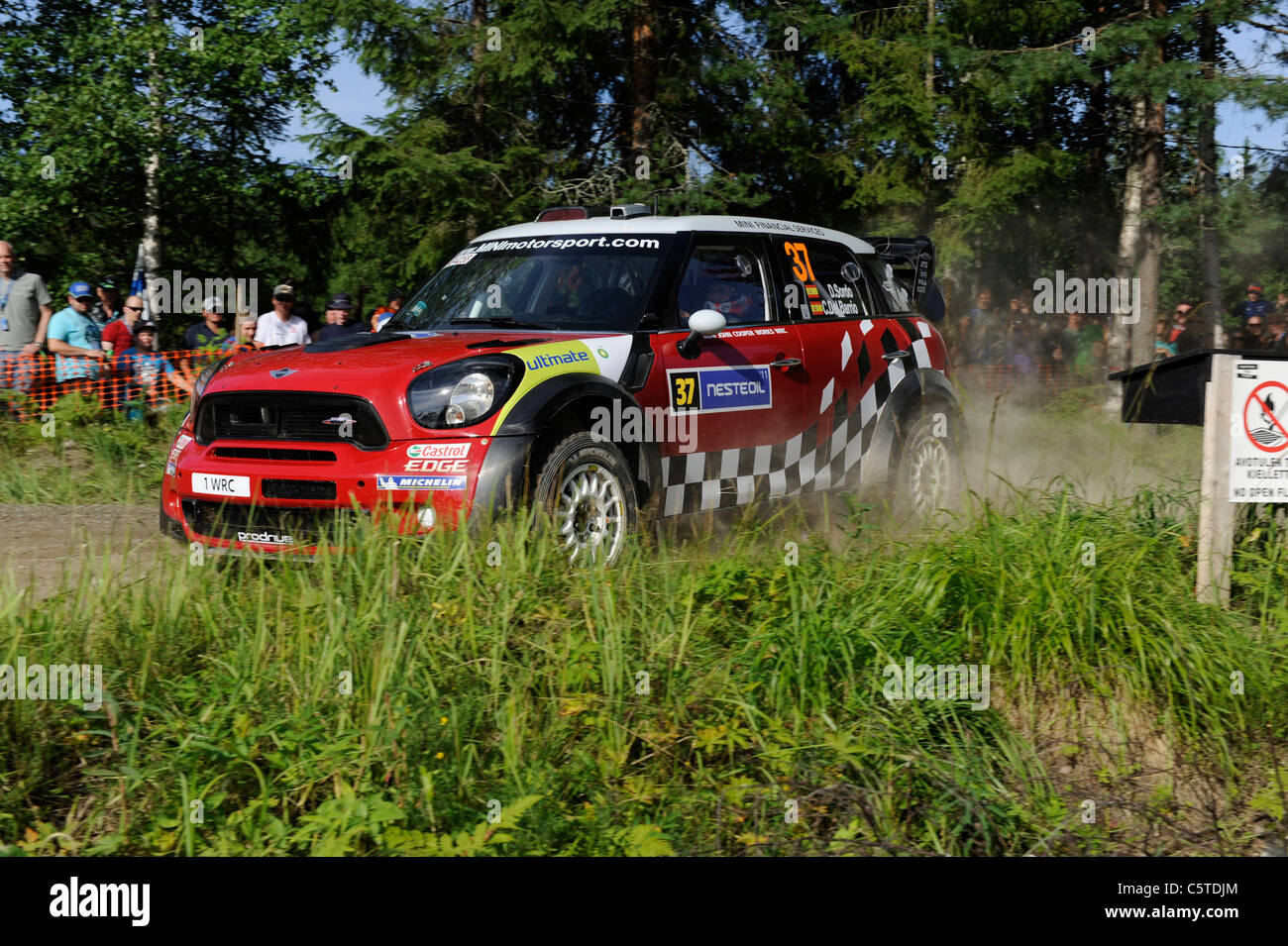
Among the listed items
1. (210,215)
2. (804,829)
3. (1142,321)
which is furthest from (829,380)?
(210,215)

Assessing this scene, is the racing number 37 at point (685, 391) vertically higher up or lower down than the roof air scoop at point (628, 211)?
lower down

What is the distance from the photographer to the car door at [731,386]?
6312mm

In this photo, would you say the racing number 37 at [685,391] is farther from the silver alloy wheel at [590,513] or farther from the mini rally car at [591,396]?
the silver alloy wheel at [590,513]

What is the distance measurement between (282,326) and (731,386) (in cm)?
641

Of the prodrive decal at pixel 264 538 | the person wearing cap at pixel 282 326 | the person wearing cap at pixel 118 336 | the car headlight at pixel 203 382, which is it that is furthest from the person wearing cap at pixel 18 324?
the prodrive decal at pixel 264 538

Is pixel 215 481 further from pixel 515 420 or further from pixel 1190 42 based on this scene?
pixel 1190 42

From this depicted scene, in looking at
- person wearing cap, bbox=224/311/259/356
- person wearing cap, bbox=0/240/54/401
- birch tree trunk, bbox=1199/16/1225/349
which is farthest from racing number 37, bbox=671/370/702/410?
birch tree trunk, bbox=1199/16/1225/349

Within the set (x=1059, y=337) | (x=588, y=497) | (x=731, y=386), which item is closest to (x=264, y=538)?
(x=588, y=497)

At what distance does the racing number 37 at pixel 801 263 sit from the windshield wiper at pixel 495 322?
1.74m

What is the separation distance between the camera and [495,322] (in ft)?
21.4

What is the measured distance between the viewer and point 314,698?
4.16 metres

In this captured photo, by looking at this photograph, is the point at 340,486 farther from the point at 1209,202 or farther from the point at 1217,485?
the point at 1209,202

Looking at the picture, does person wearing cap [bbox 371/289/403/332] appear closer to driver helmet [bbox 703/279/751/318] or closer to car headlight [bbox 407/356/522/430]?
driver helmet [bbox 703/279/751/318]

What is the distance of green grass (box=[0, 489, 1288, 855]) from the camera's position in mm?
3842
